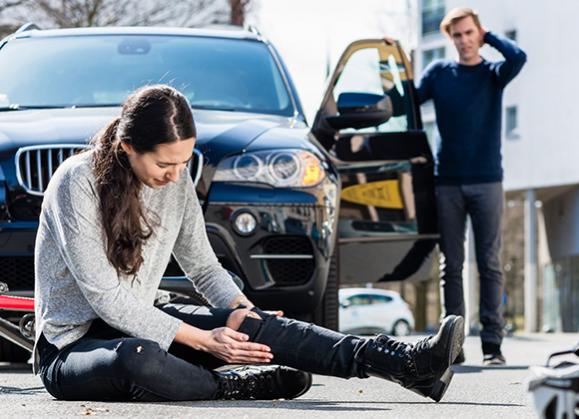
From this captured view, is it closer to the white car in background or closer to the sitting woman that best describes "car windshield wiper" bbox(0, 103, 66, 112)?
the sitting woman

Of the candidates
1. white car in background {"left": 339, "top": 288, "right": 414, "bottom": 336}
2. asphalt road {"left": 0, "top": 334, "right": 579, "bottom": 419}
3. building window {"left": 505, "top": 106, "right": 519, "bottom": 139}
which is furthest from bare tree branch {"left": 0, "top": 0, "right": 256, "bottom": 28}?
building window {"left": 505, "top": 106, "right": 519, "bottom": 139}

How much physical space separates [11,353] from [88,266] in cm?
361

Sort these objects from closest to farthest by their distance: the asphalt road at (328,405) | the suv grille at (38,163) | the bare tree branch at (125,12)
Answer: the asphalt road at (328,405)
the suv grille at (38,163)
the bare tree branch at (125,12)

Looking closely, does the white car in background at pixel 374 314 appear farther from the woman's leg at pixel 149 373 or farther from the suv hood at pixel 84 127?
the woman's leg at pixel 149 373

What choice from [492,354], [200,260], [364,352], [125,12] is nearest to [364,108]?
[492,354]

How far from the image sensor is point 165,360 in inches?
203

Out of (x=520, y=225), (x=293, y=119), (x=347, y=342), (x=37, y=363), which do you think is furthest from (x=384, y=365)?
(x=520, y=225)

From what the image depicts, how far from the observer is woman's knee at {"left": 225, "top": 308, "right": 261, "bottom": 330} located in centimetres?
541

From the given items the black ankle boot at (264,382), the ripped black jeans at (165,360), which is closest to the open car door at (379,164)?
the black ankle boot at (264,382)

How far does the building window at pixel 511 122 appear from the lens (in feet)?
154

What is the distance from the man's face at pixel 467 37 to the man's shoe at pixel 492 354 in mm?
1717

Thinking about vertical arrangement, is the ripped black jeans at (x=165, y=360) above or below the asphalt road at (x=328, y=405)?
above

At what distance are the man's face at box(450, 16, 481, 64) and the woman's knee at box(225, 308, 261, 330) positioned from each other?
4048 millimetres

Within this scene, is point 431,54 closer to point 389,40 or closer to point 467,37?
point 467,37
